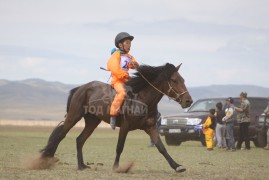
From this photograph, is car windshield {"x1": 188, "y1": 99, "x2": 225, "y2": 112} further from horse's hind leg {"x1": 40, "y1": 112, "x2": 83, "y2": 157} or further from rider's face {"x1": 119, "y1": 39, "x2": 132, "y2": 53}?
rider's face {"x1": 119, "y1": 39, "x2": 132, "y2": 53}

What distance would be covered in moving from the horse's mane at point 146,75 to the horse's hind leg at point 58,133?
4.49ft

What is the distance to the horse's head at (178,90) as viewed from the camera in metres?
12.4

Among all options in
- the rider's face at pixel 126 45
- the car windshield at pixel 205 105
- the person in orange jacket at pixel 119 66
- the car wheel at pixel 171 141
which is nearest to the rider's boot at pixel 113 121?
the person in orange jacket at pixel 119 66

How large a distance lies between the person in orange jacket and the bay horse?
13 centimetres

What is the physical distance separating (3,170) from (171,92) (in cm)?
334

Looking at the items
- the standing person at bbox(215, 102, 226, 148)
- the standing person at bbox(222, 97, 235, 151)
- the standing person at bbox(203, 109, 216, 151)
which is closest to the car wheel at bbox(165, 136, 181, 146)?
the standing person at bbox(215, 102, 226, 148)

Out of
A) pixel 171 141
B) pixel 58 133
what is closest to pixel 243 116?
pixel 171 141

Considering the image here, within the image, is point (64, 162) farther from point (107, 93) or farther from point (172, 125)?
point (172, 125)

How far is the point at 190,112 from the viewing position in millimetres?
26609

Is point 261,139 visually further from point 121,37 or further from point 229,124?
point 121,37

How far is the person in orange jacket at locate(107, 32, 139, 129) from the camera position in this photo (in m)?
12.6

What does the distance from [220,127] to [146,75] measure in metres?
11.1

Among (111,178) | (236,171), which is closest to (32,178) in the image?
(111,178)

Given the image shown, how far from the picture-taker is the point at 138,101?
12.6 m
